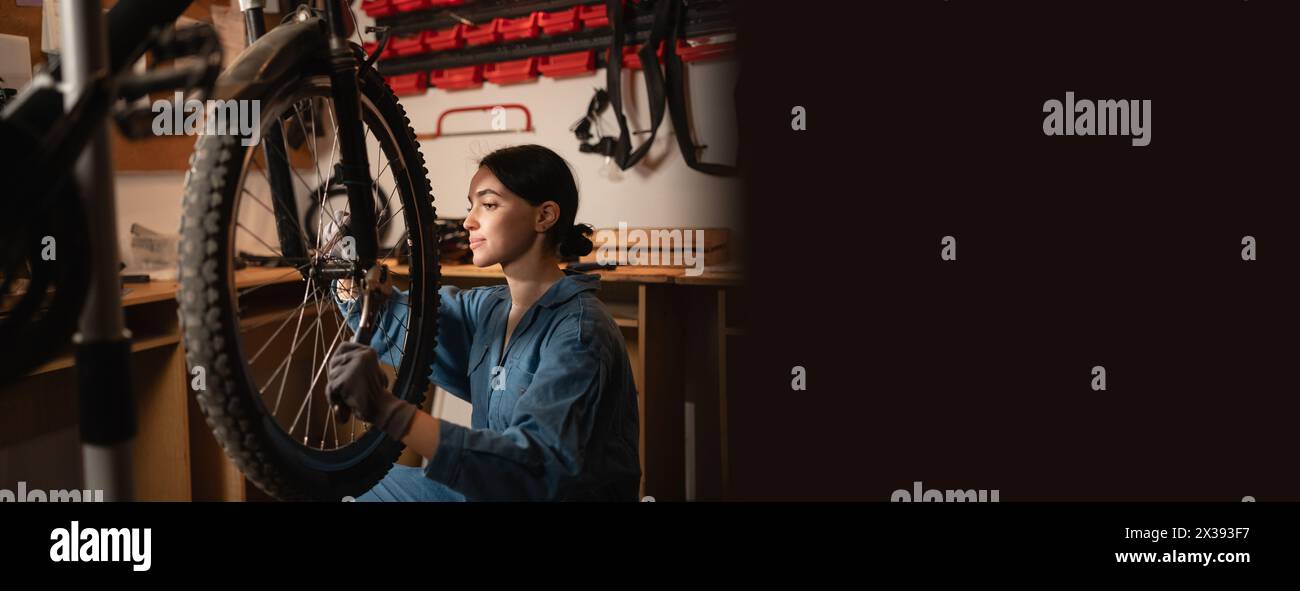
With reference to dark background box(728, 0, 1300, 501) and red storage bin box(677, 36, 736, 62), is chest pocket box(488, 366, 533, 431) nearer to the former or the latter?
dark background box(728, 0, 1300, 501)

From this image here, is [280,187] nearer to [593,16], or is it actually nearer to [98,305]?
[98,305]

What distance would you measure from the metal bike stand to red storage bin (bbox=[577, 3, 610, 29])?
5.72ft

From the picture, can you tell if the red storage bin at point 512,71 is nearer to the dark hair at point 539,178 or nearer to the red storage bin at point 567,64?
the red storage bin at point 567,64

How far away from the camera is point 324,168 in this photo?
9.55ft

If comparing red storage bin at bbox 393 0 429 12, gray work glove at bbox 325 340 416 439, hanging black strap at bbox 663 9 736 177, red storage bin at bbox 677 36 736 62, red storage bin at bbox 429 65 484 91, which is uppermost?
red storage bin at bbox 393 0 429 12

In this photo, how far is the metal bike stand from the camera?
62 centimetres

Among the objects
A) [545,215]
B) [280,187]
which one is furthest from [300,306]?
[545,215]

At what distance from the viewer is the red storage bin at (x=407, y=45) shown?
2572 millimetres

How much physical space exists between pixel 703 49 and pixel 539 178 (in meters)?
1.08

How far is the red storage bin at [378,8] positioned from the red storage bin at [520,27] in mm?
437

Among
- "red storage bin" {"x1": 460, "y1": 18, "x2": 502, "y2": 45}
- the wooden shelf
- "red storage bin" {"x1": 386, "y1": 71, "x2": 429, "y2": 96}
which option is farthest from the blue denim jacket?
"red storage bin" {"x1": 386, "y1": 71, "x2": 429, "y2": 96}

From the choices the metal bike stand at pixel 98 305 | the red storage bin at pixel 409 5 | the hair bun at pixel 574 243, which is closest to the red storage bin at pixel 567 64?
the red storage bin at pixel 409 5
